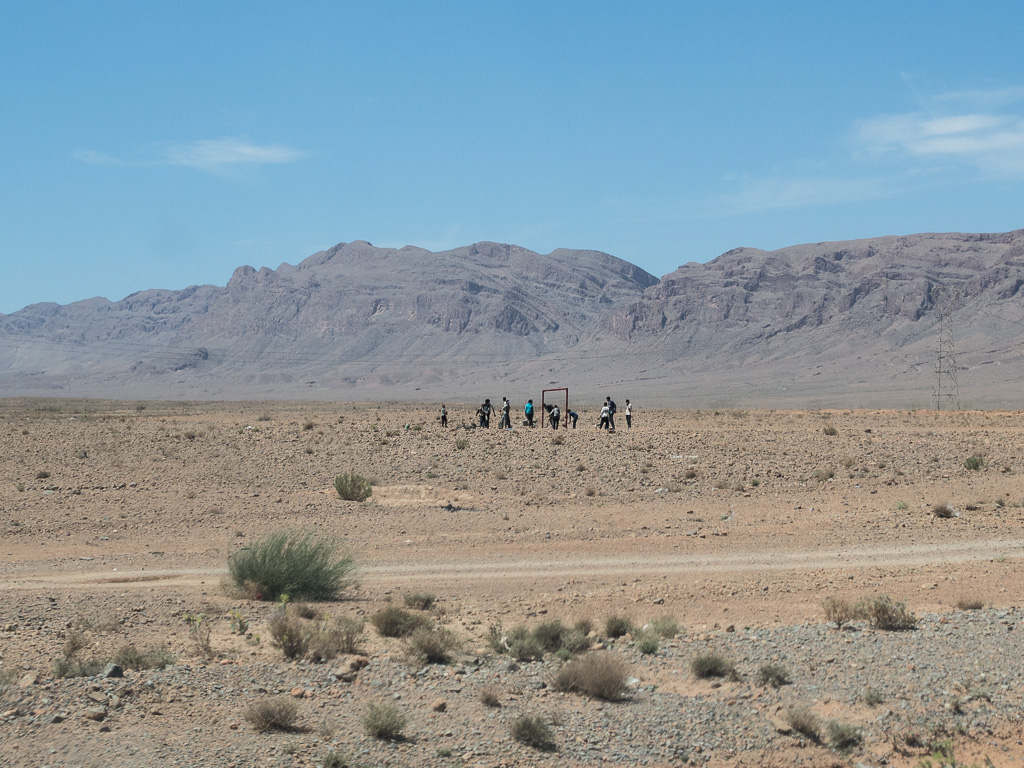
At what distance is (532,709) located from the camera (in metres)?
8.59

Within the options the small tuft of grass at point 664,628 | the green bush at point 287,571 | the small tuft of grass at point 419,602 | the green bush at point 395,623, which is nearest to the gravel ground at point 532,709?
the small tuft of grass at point 664,628

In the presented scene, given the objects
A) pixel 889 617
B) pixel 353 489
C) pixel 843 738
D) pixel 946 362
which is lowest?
pixel 843 738

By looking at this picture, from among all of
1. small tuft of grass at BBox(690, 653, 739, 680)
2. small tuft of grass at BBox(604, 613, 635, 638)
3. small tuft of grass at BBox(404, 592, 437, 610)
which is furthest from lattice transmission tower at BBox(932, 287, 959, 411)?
small tuft of grass at BBox(690, 653, 739, 680)

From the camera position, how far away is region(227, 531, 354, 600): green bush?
1316 cm

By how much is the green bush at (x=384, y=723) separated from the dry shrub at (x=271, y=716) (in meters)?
0.60

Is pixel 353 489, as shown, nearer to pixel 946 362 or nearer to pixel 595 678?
pixel 595 678

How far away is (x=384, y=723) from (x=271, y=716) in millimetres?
927

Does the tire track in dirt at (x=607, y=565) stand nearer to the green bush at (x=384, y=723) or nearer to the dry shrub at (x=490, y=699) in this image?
the dry shrub at (x=490, y=699)

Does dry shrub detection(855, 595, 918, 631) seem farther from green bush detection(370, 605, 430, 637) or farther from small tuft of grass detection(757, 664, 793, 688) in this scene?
green bush detection(370, 605, 430, 637)

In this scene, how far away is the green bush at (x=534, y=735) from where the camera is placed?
7906 millimetres

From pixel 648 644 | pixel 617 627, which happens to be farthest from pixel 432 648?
pixel 617 627

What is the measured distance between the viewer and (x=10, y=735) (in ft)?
23.7

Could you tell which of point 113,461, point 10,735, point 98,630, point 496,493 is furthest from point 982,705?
point 113,461

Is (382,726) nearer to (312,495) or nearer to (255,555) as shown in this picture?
(255,555)
